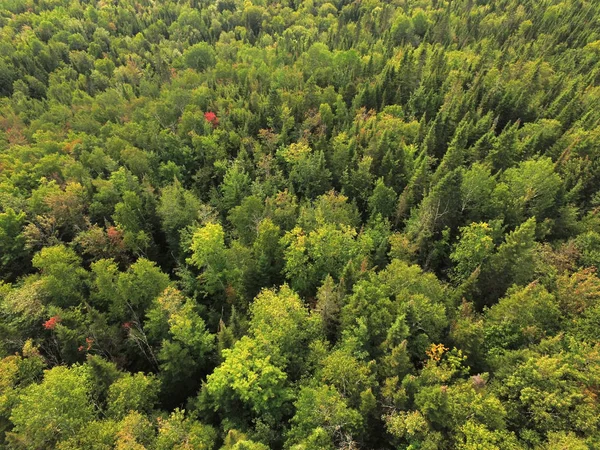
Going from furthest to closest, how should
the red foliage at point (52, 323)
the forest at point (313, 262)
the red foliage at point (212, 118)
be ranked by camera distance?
the red foliage at point (212, 118) < the red foliage at point (52, 323) < the forest at point (313, 262)

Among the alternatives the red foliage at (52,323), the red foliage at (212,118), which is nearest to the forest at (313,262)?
the red foliage at (52,323)

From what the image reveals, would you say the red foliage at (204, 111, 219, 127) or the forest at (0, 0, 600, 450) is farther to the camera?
the red foliage at (204, 111, 219, 127)

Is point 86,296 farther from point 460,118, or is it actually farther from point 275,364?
point 460,118

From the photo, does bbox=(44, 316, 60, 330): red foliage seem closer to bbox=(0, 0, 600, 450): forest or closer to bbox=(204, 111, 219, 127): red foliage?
bbox=(0, 0, 600, 450): forest

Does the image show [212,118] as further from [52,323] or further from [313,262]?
[52,323]

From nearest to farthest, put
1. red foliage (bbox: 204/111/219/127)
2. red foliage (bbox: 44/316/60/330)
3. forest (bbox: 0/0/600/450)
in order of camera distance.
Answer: forest (bbox: 0/0/600/450)
red foliage (bbox: 44/316/60/330)
red foliage (bbox: 204/111/219/127)

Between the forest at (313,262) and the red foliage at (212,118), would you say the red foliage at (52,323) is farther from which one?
the red foliage at (212,118)

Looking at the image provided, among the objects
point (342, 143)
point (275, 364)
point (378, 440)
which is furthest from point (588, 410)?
point (342, 143)

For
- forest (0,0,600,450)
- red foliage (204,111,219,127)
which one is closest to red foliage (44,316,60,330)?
forest (0,0,600,450)
